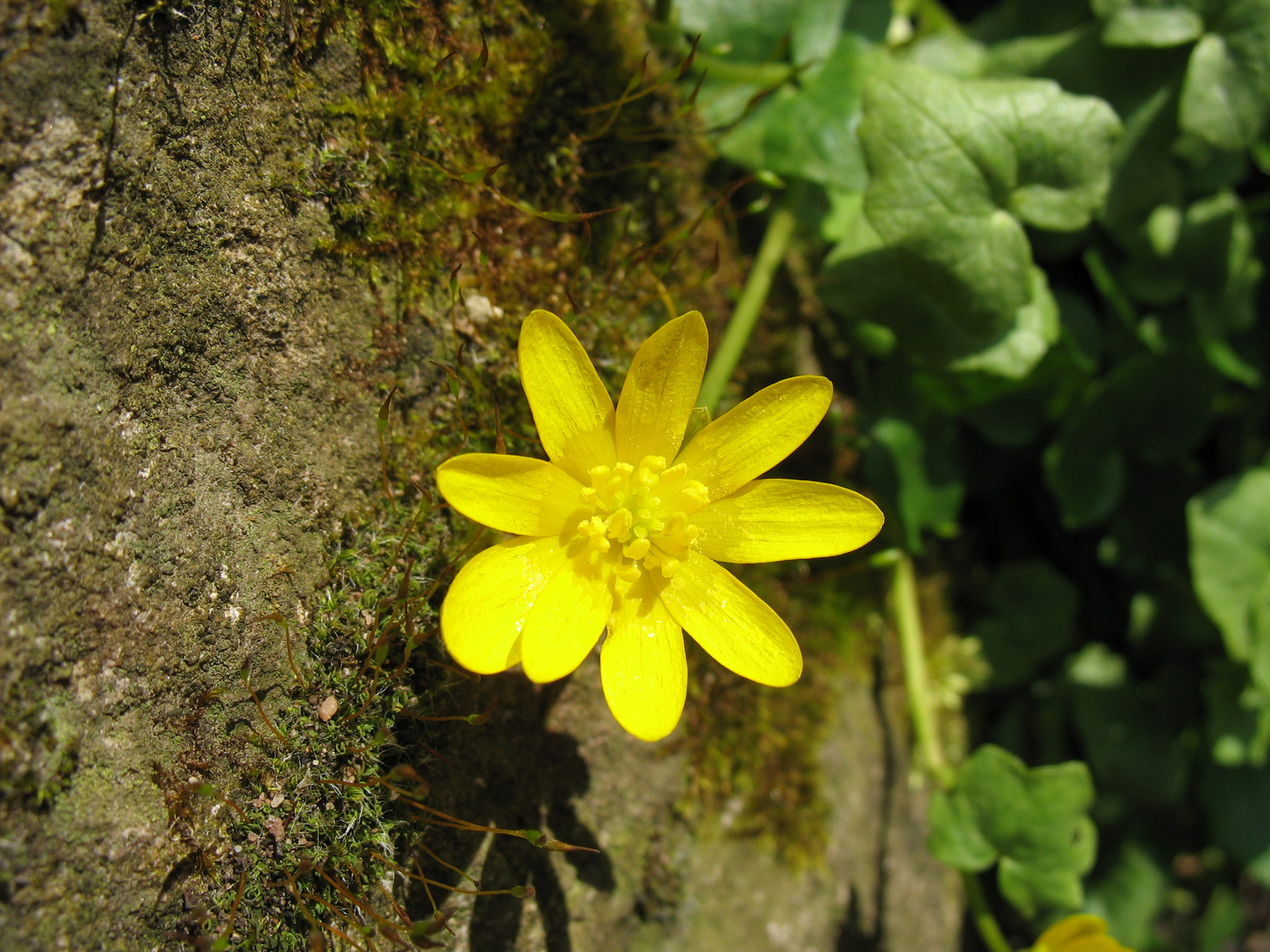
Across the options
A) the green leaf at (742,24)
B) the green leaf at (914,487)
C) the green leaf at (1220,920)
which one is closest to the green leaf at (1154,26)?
the green leaf at (742,24)

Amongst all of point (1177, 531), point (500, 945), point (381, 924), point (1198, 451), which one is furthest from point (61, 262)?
point (1198, 451)

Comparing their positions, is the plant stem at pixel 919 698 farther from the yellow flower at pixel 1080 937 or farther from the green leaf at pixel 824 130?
the green leaf at pixel 824 130

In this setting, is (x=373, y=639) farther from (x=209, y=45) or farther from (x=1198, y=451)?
(x=1198, y=451)

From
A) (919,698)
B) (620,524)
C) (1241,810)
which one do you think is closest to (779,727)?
(919,698)

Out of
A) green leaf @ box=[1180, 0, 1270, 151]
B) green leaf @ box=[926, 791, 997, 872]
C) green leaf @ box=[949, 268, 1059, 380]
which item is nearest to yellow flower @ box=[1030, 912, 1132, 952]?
green leaf @ box=[926, 791, 997, 872]

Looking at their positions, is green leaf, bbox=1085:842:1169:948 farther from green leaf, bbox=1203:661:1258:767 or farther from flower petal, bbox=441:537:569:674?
flower petal, bbox=441:537:569:674
